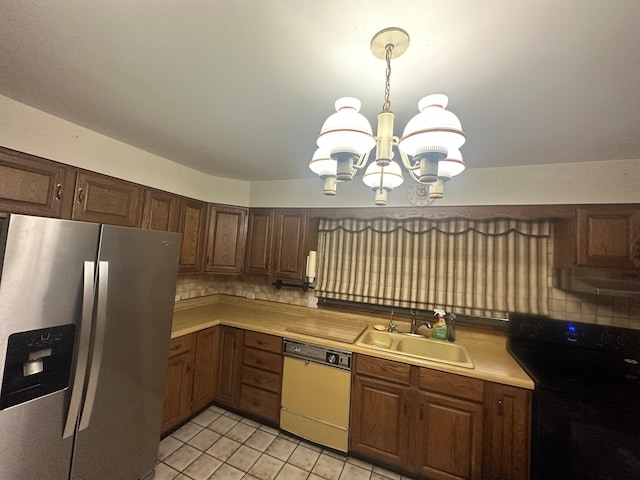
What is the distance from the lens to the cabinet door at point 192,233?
2.51 meters

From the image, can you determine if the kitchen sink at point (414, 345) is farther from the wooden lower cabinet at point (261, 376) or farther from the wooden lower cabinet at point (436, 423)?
the wooden lower cabinet at point (261, 376)

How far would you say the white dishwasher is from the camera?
1993 mm

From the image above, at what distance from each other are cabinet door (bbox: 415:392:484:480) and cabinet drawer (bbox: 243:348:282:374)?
1141 mm

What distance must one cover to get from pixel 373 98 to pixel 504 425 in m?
2.09

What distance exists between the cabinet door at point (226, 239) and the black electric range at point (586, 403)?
267 cm

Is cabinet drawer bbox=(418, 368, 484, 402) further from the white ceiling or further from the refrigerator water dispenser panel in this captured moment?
the refrigerator water dispenser panel

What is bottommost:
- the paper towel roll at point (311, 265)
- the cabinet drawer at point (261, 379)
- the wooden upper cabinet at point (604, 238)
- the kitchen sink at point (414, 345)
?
the cabinet drawer at point (261, 379)

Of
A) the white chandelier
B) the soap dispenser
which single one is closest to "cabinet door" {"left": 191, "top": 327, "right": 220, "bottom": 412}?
the soap dispenser

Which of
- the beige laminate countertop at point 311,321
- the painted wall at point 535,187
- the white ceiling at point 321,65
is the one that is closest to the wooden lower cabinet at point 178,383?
the beige laminate countertop at point 311,321

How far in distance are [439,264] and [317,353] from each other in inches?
53.2

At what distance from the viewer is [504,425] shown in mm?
1599

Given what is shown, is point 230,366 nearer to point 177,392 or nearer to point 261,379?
→ point 261,379

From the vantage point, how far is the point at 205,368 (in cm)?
238

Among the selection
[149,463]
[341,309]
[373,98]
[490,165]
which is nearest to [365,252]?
[341,309]
